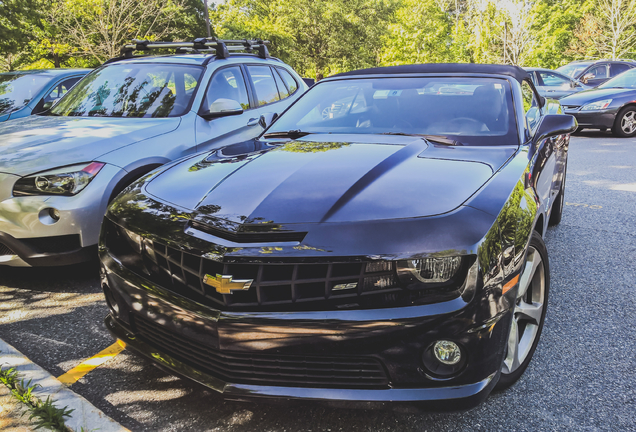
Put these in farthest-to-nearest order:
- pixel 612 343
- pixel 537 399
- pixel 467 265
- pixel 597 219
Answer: pixel 597 219, pixel 612 343, pixel 537 399, pixel 467 265

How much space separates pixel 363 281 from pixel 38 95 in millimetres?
6674

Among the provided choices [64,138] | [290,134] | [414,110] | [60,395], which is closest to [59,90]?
[64,138]

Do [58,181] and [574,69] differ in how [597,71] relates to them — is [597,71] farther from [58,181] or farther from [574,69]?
[58,181]

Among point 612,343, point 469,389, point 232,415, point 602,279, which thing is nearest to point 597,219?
point 602,279

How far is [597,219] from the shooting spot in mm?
5203

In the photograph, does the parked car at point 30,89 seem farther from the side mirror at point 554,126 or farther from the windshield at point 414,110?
the side mirror at point 554,126

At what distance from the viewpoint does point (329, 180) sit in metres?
2.30

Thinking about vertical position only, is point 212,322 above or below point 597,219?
above

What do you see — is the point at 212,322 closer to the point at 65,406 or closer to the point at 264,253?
the point at 264,253

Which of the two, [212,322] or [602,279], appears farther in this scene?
[602,279]

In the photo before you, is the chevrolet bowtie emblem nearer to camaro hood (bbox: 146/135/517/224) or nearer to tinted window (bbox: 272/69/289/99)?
camaro hood (bbox: 146/135/517/224)

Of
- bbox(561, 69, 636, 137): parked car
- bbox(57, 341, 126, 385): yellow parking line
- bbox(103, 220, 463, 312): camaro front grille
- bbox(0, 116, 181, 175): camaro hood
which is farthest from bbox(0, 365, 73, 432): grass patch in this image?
bbox(561, 69, 636, 137): parked car

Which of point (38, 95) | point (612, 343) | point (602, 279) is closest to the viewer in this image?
point (612, 343)

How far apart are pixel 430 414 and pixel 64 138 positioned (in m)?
3.25
